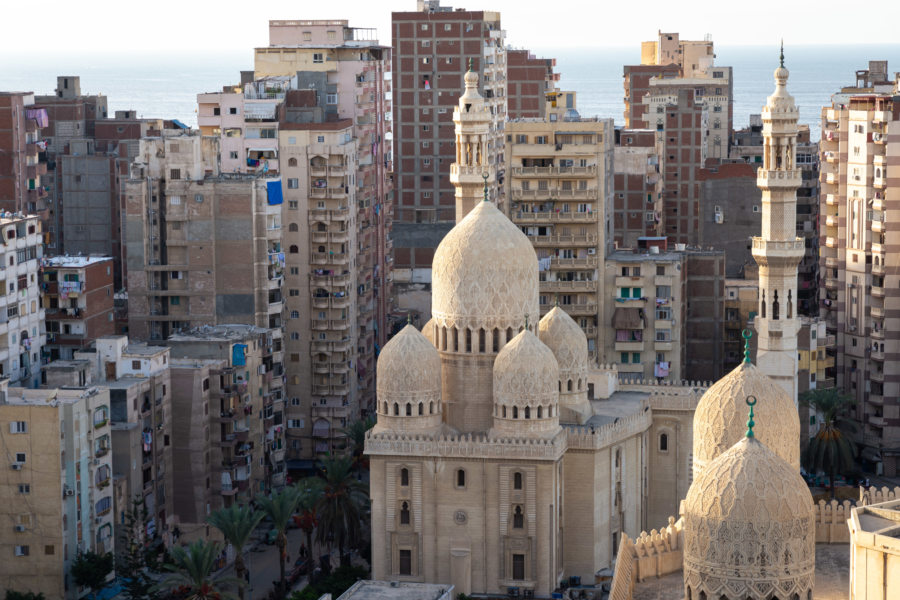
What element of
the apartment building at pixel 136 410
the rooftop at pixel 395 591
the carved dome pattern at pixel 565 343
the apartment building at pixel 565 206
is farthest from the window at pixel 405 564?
the apartment building at pixel 565 206

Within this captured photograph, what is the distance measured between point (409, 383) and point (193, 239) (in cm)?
2402

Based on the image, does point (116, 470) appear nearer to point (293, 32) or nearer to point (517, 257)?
point (517, 257)

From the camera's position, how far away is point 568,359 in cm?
7838

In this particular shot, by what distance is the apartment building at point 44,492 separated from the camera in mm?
75438

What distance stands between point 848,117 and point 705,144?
177 feet

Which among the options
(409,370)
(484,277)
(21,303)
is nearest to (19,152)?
(21,303)

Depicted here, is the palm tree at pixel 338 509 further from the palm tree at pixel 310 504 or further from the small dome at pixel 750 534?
the small dome at pixel 750 534

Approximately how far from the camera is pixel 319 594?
75.3 m

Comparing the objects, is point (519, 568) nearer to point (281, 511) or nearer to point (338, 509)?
point (338, 509)

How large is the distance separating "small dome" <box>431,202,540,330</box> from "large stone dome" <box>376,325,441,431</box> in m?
2.17

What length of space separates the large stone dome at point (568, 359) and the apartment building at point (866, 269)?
28.6 metres

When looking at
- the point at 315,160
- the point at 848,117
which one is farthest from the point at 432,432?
the point at 848,117

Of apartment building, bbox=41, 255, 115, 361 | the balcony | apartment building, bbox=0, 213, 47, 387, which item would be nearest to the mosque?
apartment building, bbox=0, 213, 47, 387

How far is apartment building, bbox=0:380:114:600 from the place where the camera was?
75438 millimetres
